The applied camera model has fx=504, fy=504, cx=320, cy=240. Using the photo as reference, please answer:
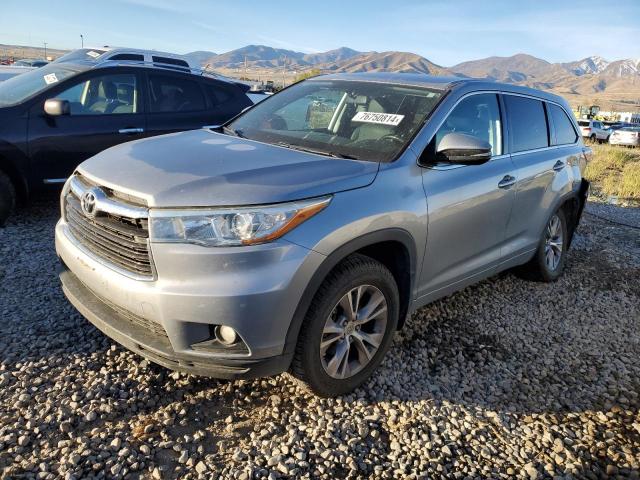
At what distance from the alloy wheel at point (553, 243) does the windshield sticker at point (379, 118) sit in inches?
82.6

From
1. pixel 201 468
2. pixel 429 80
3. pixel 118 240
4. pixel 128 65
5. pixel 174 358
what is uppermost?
pixel 429 80

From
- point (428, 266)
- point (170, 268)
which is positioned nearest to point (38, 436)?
point (170, 268)

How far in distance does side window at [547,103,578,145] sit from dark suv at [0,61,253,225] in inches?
150

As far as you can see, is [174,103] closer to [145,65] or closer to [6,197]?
[145,65]

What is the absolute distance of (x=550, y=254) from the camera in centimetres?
477

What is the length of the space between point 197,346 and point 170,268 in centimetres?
39

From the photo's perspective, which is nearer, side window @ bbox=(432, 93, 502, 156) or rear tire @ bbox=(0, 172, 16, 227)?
side window @ bbox=(432, 93, 502, 156)

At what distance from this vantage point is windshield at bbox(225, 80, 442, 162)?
3.08 metres

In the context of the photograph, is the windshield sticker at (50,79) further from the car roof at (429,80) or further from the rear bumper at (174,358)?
the rear bumper at (174,358)

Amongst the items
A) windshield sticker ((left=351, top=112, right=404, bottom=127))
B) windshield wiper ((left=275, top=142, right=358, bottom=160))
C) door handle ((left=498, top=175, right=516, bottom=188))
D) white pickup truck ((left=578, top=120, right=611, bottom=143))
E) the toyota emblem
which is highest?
windshield sticker ((left=351, top=112, right=404, bottom=127))

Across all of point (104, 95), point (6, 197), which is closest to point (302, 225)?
point (6, 197)

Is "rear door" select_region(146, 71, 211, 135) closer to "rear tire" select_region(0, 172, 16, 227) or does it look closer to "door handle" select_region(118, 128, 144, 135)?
"door handle" select_region(118, 128, 144, 135)

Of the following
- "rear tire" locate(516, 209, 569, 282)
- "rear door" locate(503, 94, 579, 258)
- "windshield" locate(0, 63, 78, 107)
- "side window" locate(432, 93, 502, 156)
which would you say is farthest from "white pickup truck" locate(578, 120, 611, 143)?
"windshield" locate(0, 63, 78, 107)

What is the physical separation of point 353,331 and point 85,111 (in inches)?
168
